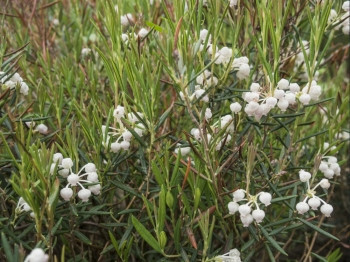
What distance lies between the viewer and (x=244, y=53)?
1314 mm

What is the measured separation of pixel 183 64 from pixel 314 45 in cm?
27

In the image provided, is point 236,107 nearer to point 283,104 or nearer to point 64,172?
point 283,104

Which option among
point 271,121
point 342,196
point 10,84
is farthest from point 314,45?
point 342,196

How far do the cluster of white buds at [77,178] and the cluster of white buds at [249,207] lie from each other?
0.26 meters

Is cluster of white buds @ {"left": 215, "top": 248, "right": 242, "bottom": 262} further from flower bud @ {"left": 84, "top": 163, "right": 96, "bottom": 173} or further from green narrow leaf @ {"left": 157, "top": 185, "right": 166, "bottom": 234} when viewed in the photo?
flower bud @ {"left": 84, "top": 163, "right": 96, "bottom": 173}

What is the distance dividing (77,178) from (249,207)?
1.02 feet

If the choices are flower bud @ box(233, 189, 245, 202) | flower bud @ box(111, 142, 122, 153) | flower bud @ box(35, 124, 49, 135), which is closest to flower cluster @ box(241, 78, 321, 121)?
flower bud @ box(233, 189, 245, 202)

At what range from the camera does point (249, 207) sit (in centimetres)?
95

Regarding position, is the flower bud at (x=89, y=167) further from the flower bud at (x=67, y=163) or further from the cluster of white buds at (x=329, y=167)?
the cluster of white buds at (x=329, y=167)

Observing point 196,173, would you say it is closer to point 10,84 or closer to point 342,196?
point 10,84


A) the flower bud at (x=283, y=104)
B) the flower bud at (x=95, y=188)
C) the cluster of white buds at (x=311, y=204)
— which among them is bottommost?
the cluster of white buds at (x=311, y=204)

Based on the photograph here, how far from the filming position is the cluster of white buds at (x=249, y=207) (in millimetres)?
937

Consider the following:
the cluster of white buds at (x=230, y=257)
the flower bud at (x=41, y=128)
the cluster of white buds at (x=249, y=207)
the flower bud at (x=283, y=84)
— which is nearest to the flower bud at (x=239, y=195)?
the cluster of white buds at (x=249, y=207)

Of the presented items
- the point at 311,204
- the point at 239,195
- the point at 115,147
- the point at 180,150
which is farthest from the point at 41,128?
the point at 311,204
